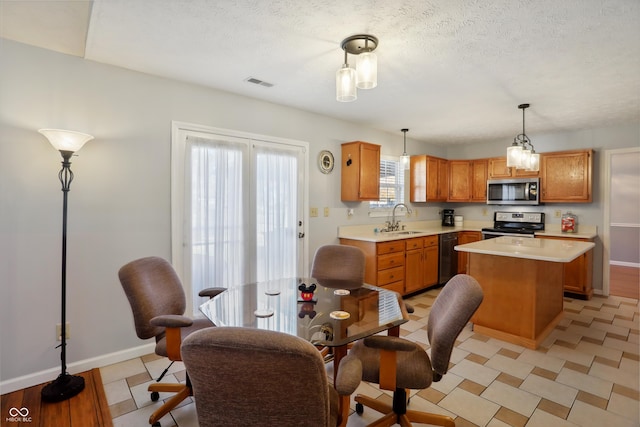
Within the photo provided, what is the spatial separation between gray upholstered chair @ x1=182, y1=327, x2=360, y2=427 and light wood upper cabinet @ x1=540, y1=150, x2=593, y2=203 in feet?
17.0

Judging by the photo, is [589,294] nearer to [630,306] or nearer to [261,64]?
[630,306]

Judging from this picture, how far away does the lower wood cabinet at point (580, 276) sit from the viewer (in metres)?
4.34

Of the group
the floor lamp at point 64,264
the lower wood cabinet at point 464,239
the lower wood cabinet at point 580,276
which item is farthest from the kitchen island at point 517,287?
the floor lamp at point 64,264

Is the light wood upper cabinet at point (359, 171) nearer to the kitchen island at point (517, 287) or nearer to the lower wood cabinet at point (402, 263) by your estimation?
the lower wood cabinet at point (402, 263)

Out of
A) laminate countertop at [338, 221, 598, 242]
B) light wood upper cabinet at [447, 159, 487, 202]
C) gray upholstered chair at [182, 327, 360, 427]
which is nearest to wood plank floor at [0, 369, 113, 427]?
gray upholstered chair at [182, 327, 360, 427]

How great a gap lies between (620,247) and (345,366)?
8370mm

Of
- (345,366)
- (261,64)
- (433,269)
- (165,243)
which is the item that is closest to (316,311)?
(345,366)

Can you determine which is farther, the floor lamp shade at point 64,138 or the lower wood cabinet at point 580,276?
the lower wood cabinet at point 580,276

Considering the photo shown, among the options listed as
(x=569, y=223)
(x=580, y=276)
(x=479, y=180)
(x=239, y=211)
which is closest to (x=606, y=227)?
(x=569, y=223)

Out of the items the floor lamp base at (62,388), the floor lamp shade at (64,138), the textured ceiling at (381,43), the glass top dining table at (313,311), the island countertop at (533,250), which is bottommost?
the floor lamp base at (62,388)

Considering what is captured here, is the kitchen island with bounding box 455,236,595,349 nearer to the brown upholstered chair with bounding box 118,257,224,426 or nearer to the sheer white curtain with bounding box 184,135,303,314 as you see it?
the sheer white curtain with bounding box 184,135,303,314

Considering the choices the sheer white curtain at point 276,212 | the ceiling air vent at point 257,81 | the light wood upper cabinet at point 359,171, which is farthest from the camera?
the light wood upper cabinet at point 359,171

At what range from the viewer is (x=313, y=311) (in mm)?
1889

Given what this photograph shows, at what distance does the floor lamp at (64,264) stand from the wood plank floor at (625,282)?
21.5 ft
